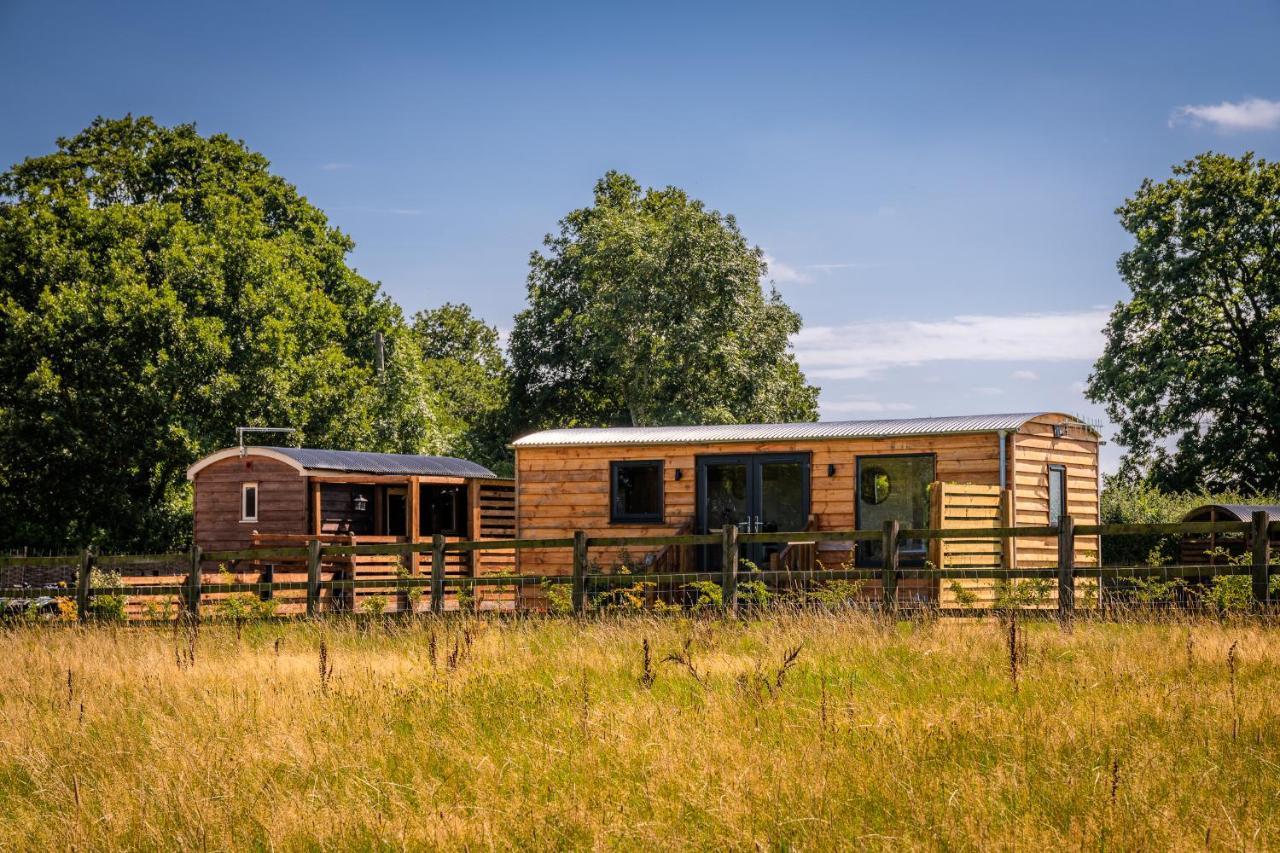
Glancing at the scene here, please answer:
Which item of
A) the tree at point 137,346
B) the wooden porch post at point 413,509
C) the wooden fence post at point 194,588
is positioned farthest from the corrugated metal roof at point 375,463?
the wooden fence post at point 194,588

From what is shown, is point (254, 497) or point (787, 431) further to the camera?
point (254, 497)

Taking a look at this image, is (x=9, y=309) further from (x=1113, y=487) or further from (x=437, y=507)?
(x=1113, y=487)

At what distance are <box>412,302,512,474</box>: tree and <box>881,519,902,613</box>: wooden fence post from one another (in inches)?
1237

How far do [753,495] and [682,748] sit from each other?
45.5ft

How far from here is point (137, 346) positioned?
118 ft

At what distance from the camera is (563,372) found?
44.5 m

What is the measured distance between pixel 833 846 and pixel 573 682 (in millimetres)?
3831

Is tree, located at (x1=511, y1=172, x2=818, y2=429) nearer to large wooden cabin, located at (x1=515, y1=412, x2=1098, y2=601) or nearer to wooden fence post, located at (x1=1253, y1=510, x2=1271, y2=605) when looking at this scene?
large wooden cabin, located at (x1=515, y1=412, x2=1098, y2=601)

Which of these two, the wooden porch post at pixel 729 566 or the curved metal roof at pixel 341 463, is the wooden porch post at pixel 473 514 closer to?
the curved metal roof at pixel 341 463

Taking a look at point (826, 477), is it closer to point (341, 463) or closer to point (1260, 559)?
point (1260, 559)

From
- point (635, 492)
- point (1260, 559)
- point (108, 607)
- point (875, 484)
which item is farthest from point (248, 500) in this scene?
point (1260, 559)

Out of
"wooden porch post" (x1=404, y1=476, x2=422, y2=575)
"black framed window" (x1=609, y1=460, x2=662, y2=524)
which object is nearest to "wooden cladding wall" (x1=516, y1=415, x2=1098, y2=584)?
"black framed window" (x1=609, y1=460, x2=662, y2=524)

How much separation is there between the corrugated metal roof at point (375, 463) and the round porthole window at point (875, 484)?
38.3 ft

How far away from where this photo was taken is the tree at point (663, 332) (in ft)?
128
